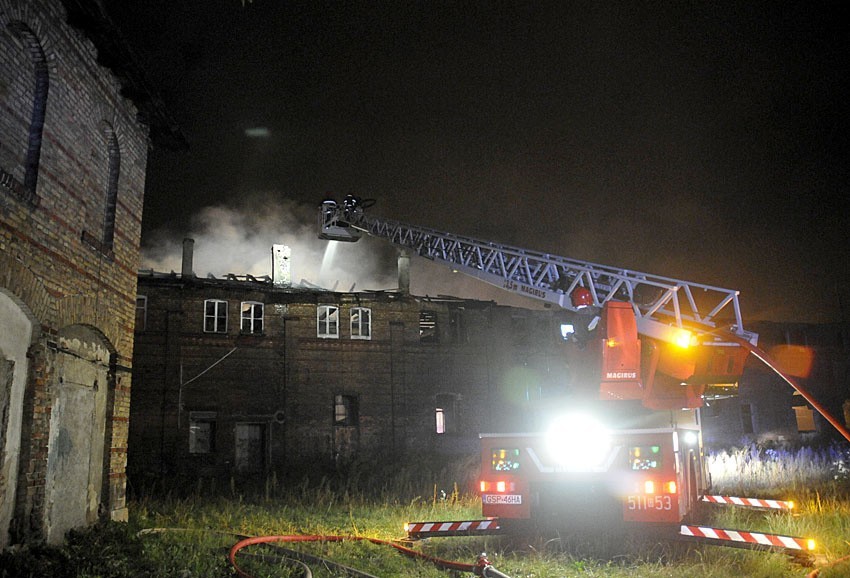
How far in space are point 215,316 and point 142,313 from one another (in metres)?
2.09

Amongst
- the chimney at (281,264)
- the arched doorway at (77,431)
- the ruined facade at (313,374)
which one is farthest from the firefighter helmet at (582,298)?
the chimney at (281,264)

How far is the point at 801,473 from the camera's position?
12109 millimetres

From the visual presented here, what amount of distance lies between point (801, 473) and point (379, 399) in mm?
12631

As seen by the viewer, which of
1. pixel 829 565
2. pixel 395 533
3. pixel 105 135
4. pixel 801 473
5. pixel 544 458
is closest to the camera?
pixel 829 565

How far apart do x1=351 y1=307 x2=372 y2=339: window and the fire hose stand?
45.4ft

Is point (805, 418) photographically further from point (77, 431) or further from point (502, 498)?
point (77, 431)

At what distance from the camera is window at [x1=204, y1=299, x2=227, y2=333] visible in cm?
2039

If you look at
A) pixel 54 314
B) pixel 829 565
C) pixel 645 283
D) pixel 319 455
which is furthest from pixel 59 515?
pixel 319 455

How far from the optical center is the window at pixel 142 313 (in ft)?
63.9

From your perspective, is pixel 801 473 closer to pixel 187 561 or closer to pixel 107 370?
pixel 187 561

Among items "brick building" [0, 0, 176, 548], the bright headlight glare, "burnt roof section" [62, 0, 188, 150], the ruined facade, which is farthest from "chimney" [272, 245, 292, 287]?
the bright headlight glare

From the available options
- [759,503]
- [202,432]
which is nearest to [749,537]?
[759,503]

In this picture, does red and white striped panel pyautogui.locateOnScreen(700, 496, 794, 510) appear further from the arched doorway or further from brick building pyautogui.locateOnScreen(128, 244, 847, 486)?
brick building pyautogui.locateOnScreen(128, 244, 847, 486)

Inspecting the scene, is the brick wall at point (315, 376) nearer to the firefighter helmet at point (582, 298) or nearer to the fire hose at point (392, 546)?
the firefighter helmet at point (582, 298)
